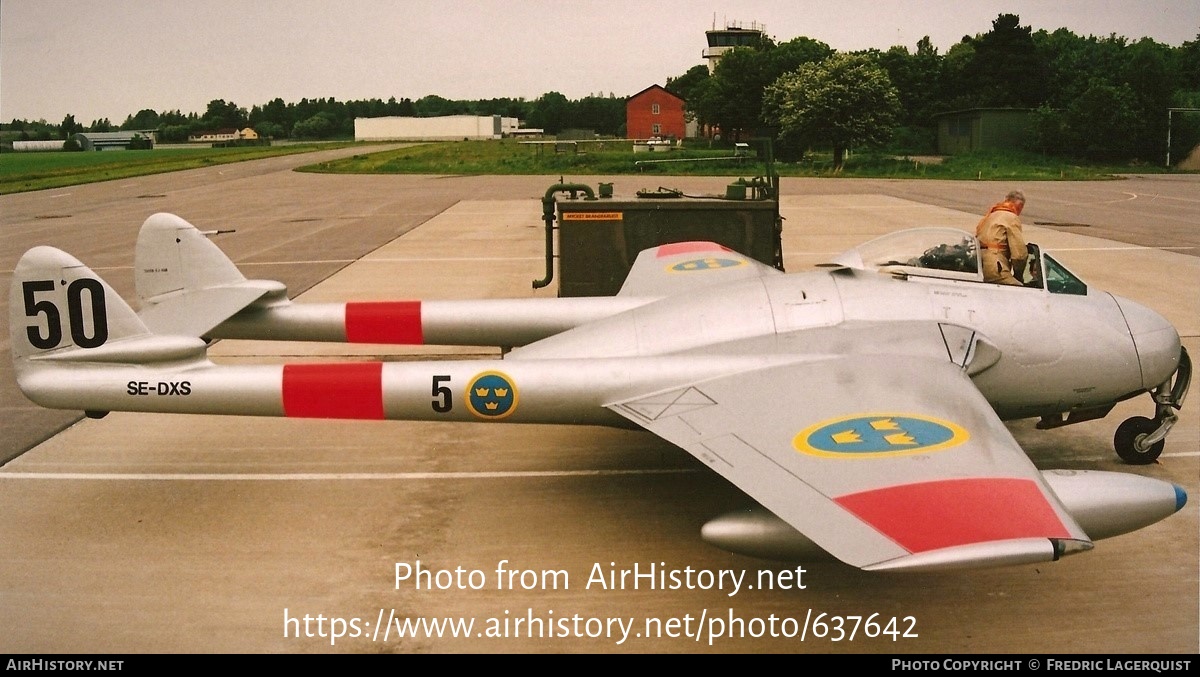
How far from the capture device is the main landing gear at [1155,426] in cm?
907

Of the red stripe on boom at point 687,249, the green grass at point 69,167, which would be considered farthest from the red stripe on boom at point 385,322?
the green grass at point 69,167

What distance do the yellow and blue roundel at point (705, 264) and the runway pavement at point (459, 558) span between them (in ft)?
8.34

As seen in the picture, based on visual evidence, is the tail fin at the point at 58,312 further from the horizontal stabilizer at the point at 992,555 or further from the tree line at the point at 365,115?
the tree line at the point at 365,115

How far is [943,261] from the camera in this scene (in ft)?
28.7

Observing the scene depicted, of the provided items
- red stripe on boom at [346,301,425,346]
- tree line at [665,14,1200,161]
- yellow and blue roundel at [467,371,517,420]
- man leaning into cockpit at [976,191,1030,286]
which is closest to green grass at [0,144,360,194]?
tree line at [665,14,1200,161]

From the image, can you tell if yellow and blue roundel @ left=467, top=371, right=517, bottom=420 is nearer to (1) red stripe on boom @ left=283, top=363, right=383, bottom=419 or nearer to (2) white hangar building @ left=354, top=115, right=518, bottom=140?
(1) red stripe on boom @ left=283, top=363, right=383, bottom=419

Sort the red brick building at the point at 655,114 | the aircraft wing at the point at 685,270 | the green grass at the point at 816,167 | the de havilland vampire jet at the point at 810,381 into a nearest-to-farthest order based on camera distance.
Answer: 1. the de havilland vampire jet at the point at 810,381
2. the aircraft wing at the point at 685,270
3. the green grass at the point at 816,167
4. the red brick building at the point at 655,114

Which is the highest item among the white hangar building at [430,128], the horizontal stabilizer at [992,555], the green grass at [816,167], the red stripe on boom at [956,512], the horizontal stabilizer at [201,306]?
the white hangar building at [430,128]

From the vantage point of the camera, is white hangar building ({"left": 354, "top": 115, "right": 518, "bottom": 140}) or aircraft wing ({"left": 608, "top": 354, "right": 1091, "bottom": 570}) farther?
white hangar building ({"left": 354, "top": 115, "right": 518, "bottom": 140})

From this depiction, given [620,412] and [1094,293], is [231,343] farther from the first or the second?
[1094,293]

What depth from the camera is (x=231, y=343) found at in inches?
567

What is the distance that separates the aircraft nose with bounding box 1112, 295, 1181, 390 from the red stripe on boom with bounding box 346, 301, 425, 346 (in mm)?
7281

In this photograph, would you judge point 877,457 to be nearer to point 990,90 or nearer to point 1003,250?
point 1003,250

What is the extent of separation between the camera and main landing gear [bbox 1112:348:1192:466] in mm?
9070
